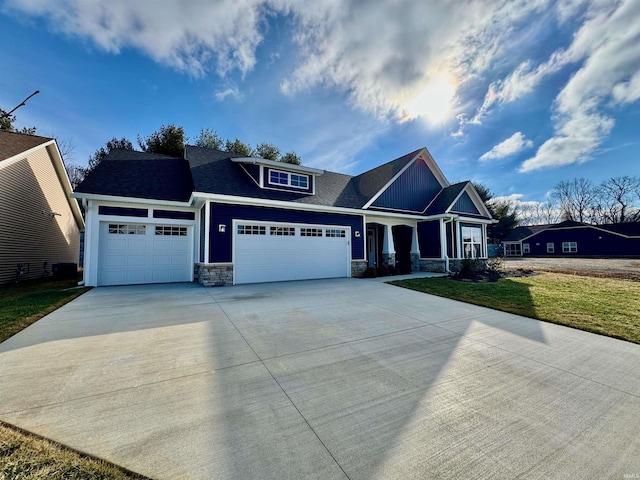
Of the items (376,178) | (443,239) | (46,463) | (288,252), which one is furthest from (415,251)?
(46,463)

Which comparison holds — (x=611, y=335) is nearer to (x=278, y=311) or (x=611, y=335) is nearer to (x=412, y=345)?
(x=412, y=345)

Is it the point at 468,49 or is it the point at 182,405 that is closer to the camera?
the point at 182,405

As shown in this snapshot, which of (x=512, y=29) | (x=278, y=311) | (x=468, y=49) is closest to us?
(x=278, y=311)

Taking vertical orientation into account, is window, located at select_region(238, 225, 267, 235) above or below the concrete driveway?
above

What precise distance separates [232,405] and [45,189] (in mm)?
18212

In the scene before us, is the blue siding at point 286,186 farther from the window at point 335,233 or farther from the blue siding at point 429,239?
the blue siding at point 429,239

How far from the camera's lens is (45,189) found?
1362cm

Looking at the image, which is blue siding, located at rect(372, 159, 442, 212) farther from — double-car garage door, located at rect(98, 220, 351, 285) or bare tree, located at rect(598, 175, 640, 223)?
bare tree, located at rect(598, 175, 640, 223)

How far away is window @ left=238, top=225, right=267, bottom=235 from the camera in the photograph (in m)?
10.1

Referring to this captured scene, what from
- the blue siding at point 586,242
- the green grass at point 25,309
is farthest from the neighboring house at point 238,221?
the blue siding at point 586,242

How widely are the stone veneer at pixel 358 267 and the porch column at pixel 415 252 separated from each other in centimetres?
390

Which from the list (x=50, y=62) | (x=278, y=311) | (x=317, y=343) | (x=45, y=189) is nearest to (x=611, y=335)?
(x=317, y=343)

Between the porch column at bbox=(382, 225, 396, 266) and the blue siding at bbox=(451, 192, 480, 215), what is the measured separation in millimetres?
4045

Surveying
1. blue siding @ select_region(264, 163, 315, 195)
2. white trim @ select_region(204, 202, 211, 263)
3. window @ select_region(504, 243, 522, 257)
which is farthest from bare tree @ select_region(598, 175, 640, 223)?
white trim @ select_region(204, 202, 211, 263)
